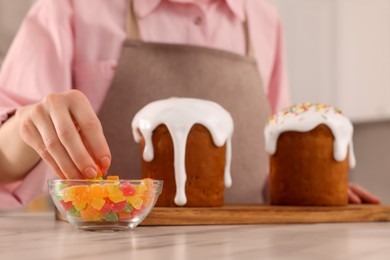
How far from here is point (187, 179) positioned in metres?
1.15

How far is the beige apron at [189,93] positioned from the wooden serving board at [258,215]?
0.41 meters

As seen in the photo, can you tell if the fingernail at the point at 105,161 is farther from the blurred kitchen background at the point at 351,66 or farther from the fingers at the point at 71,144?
the blurred kitchen background at the point at 351,66

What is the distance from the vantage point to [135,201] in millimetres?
841

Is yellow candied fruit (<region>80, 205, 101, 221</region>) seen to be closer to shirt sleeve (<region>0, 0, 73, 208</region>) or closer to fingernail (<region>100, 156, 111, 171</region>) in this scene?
fingernail (<region>100, 156, 111, 171</region>)

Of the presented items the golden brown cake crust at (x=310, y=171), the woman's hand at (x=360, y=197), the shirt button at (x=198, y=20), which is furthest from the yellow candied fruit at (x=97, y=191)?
the shirt button at (x=198, y=20)

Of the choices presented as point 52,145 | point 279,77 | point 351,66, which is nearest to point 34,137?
point 52,145

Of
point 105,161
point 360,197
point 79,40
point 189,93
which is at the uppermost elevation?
point 79,40

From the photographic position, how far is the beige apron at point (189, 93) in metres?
1.43

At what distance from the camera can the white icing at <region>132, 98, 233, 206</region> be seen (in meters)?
1.12

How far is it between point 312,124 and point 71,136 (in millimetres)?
561

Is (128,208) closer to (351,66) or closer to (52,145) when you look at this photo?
(52,145)

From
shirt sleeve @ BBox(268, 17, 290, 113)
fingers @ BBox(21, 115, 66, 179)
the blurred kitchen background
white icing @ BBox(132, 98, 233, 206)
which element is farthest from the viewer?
the blurred kitchen background

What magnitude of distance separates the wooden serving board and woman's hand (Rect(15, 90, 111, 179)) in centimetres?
13

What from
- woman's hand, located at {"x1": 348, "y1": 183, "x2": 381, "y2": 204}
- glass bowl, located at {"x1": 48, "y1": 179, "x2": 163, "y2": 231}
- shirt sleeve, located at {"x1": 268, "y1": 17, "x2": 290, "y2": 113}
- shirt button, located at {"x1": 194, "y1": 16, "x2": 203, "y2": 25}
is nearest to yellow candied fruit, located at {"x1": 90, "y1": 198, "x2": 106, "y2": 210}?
glass bowl, located at {"x1": 48, "y1": 179, "x2": 163, "y2": 231}
